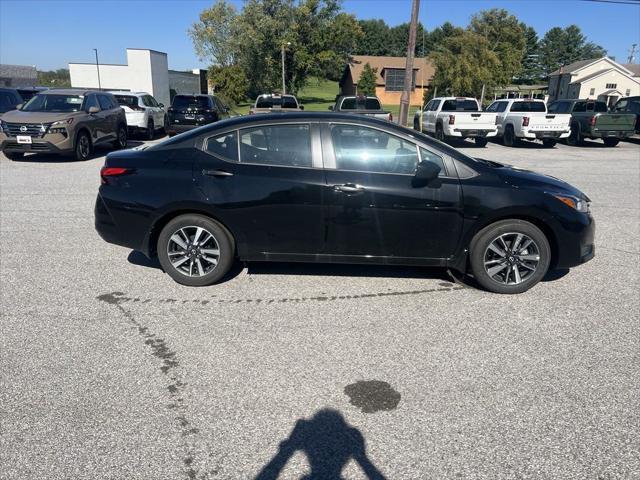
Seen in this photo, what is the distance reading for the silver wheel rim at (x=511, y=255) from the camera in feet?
15.5

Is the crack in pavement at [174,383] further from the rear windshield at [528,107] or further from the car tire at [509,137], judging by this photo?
the rear windshield at [528,107]

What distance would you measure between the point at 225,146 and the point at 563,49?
133626 millimetres

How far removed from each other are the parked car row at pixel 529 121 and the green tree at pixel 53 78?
41867mm

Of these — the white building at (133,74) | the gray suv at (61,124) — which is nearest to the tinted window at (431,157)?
the gray suv at (61,124)

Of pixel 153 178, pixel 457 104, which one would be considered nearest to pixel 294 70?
pixel 457 104

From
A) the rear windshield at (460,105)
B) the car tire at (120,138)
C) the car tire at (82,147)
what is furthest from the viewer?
the rear windshield at (460,105)

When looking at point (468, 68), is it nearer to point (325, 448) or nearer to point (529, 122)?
point (529, 122)

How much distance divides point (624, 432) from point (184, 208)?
3844mm

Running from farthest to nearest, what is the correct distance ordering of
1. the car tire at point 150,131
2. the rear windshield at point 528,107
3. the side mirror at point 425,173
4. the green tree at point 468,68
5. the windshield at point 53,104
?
the green tree at point 468,68, the rear windshield at point 528,107, the car tire at point 150,131, the windshield at point 53,104, the side mirror at point 425,173

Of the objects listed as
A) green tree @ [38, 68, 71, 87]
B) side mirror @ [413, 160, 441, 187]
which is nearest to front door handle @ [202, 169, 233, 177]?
side mirror @ [413, 160, 441, 187]

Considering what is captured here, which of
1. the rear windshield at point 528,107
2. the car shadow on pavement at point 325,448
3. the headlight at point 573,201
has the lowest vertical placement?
the car shadow on pavement at point 325,448

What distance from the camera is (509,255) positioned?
4.73m

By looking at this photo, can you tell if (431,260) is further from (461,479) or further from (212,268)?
(461,479)

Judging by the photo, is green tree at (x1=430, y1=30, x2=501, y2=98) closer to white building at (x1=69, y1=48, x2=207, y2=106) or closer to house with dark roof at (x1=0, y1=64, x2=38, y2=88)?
white building at (x1=69, y1=48, x2=207, y2=106)
